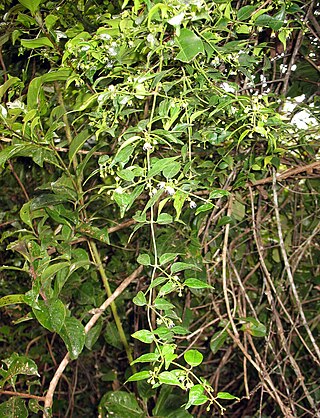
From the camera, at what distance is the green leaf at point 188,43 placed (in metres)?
0.48

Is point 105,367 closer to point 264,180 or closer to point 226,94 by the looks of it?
point 264,180

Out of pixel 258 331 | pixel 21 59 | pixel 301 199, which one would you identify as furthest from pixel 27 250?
pixel 301 199

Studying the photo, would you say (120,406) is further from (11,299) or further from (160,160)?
(160,160)

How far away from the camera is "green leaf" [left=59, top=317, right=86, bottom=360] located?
2.35 ft

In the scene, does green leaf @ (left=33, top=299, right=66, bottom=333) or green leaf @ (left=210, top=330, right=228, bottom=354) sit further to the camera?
green leaf @ (left=210, top=330, right=228, bottom=354)

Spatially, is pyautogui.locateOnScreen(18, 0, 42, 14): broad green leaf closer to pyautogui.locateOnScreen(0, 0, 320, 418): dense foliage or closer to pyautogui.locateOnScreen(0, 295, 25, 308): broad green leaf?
pyautogui.locateOnScreen(0, 0, 320, 418): dense foliage

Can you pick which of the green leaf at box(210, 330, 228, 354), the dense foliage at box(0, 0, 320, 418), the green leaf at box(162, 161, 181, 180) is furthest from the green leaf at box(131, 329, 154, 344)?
the green leaf at box(210, 330, 228, 354)

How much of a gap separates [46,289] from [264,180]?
1.42 feet

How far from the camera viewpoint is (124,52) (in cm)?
61

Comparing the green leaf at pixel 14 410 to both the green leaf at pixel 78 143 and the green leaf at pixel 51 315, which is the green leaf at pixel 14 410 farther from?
the green leaf at pixel 78 143

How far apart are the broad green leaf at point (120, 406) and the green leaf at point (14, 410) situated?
0.18 m

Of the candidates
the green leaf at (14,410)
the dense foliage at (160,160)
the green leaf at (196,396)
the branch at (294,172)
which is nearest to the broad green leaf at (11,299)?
the dense foliage at (160,160)

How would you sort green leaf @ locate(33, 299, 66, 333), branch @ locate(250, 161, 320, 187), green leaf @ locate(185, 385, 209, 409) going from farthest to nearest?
branch @ locate(250, 161, 320, 187) → green leaf @ locate(33, 299, 66, 333) → green leaf @ locate(185, 385, 209, 409)

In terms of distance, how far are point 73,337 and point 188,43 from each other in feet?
1.45
